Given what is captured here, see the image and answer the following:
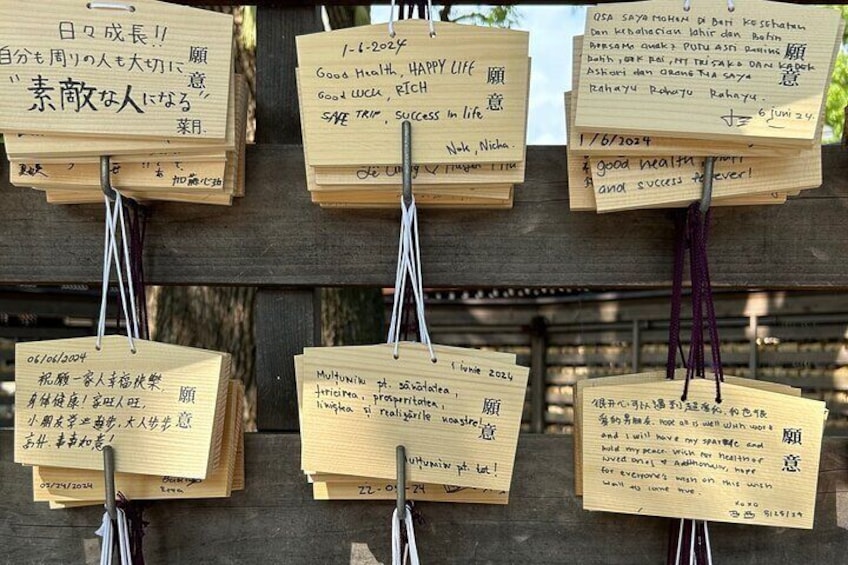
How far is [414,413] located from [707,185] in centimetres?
38

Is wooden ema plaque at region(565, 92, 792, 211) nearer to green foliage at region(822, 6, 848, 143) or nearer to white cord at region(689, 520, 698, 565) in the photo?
white cord at region(689, 520, 698, 565)

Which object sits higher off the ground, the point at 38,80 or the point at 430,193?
the point at 38,80

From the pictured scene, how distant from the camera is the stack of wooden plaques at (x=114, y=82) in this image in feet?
2.44

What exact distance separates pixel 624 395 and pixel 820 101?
0.35 metres

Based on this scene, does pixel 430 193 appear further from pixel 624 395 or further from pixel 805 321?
pixel 805 321

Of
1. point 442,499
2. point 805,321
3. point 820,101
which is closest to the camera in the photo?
point 820,101

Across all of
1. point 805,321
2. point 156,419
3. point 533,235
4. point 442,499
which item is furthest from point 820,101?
point 805,321

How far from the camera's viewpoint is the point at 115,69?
2.47ft

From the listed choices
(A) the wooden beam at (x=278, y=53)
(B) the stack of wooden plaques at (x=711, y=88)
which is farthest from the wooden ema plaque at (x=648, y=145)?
(A) the wooden beam at (x=278, y=53)

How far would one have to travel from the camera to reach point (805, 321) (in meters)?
3.29

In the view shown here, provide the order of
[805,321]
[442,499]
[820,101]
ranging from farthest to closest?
[805,321], [442,499], [820,101]

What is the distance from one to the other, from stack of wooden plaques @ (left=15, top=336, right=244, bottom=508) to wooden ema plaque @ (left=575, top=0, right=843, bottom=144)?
48cm

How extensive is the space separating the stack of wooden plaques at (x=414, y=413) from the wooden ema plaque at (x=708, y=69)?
28 centimetres

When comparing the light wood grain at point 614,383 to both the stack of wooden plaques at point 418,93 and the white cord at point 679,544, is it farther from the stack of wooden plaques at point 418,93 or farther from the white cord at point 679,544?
the stack of wooden plaques at point 418,93
